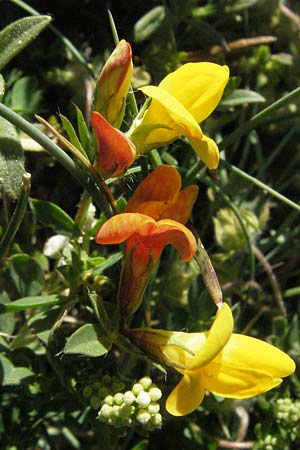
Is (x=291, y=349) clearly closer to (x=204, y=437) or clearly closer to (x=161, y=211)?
(x=204, y=437)

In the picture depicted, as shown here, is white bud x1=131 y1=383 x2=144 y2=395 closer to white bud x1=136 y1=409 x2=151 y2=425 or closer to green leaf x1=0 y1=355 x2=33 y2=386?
white bud x1=136 y1=409 x2=151 y2=425

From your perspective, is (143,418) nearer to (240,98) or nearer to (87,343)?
(87,343)

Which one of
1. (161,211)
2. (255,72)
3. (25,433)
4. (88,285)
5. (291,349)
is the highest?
(161,211)

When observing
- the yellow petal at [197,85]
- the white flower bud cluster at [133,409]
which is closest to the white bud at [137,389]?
the white flower bud cluster at [133,409]

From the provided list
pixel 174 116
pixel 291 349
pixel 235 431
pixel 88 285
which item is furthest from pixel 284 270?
pixel 174 116

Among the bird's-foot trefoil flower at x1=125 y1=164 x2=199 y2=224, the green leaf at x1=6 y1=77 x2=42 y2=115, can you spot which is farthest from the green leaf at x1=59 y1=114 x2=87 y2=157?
the green leaf at x1=6 y1=77 x2=42 y2=115

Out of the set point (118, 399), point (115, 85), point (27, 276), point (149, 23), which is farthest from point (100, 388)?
point (149, 23)
